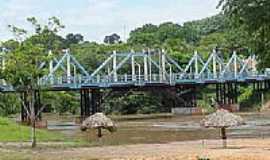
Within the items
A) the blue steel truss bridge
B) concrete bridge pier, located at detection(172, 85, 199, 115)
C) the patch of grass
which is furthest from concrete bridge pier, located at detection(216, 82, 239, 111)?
the patch of grass

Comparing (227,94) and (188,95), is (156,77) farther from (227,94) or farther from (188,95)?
(227,94)

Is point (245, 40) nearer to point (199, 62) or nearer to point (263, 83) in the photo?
point (263, 83)

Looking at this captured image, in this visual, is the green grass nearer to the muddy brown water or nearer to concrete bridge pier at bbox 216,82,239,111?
the muddy brown water

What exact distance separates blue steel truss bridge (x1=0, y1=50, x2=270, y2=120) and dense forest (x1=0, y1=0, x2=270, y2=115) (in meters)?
2.67

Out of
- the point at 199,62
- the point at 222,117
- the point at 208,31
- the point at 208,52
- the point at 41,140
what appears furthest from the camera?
the point at 208,31

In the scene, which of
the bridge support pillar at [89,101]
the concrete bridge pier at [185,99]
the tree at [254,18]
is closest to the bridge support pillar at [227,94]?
the concrete bridge pier at [185,99]

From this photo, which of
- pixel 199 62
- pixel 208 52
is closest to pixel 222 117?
pixel 199 62

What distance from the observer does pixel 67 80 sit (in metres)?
98.8

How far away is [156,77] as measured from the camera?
114m

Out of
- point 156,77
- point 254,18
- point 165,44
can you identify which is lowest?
point 156,77

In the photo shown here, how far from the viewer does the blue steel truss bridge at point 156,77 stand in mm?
103206

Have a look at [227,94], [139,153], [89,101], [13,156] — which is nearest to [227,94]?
[227,94]

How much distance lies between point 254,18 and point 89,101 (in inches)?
2584

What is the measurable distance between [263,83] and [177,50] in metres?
20.9
